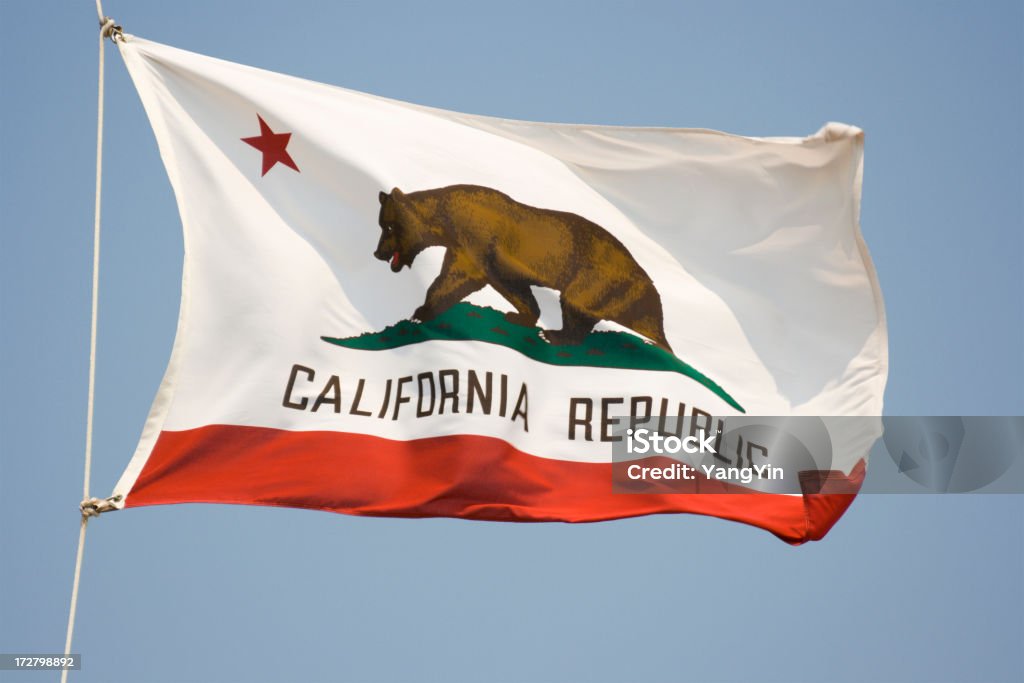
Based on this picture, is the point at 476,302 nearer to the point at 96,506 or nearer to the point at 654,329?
the point at 654,329

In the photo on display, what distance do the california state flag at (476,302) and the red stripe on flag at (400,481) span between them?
2cm

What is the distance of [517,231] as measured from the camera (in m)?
14.7

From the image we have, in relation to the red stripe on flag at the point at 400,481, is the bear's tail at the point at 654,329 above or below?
above

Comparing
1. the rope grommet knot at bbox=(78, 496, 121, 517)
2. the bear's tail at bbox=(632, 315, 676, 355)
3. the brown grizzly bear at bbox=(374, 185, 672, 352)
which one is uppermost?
the brown grizzly bear at bbox=(374, 185, 672, 352)

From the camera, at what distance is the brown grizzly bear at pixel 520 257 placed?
14.1m

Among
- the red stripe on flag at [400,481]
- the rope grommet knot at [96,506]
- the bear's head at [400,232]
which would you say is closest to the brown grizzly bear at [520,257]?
the bear's head at [400,232]

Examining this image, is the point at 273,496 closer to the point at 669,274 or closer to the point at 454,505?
the point at 454,505

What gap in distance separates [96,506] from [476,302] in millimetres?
3615

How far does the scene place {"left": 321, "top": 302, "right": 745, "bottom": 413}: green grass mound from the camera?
13.8 meters

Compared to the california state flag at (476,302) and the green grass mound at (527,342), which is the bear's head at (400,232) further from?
the green grass mound at (527,342)

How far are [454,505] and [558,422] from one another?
4.12ft

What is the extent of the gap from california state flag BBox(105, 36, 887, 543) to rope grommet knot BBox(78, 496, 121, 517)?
143 mm

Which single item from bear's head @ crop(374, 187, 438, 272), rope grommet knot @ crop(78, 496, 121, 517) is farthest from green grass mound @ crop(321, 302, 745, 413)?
rope grommet knot @ crop(78, 496, 121, 517)

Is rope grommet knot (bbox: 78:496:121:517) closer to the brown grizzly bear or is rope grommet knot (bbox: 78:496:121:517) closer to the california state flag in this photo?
the california state flag
